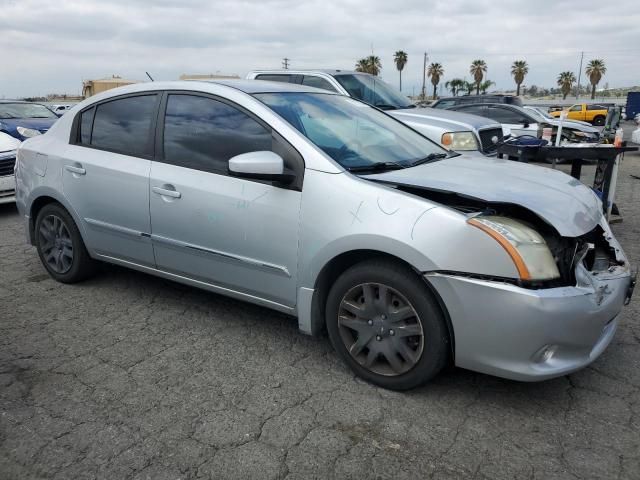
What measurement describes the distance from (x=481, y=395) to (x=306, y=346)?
1117 millimetres

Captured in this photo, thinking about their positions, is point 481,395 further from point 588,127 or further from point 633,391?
point 588,127

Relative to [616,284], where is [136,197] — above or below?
above

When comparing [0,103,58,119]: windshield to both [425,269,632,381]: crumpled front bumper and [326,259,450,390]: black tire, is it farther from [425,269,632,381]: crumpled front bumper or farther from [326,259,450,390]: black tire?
[425,269,632,381]: crumpled front bumper

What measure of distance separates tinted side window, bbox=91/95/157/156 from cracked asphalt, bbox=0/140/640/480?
124 centimetres

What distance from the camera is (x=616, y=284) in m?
2.76

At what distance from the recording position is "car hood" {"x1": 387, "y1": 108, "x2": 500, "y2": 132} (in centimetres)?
697

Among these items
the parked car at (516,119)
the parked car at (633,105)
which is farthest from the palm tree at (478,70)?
the parked car at (516,119)

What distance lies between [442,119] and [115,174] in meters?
4.70

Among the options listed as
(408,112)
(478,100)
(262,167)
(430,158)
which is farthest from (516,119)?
(262,167)

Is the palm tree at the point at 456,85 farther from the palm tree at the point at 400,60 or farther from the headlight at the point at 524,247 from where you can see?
the headlight at the point at 524,247

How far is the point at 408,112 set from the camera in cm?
759

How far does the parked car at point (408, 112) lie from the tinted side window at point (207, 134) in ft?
12.2

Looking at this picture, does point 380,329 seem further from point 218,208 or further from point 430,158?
point 430,158

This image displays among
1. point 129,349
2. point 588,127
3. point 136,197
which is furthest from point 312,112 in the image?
point 588,127
